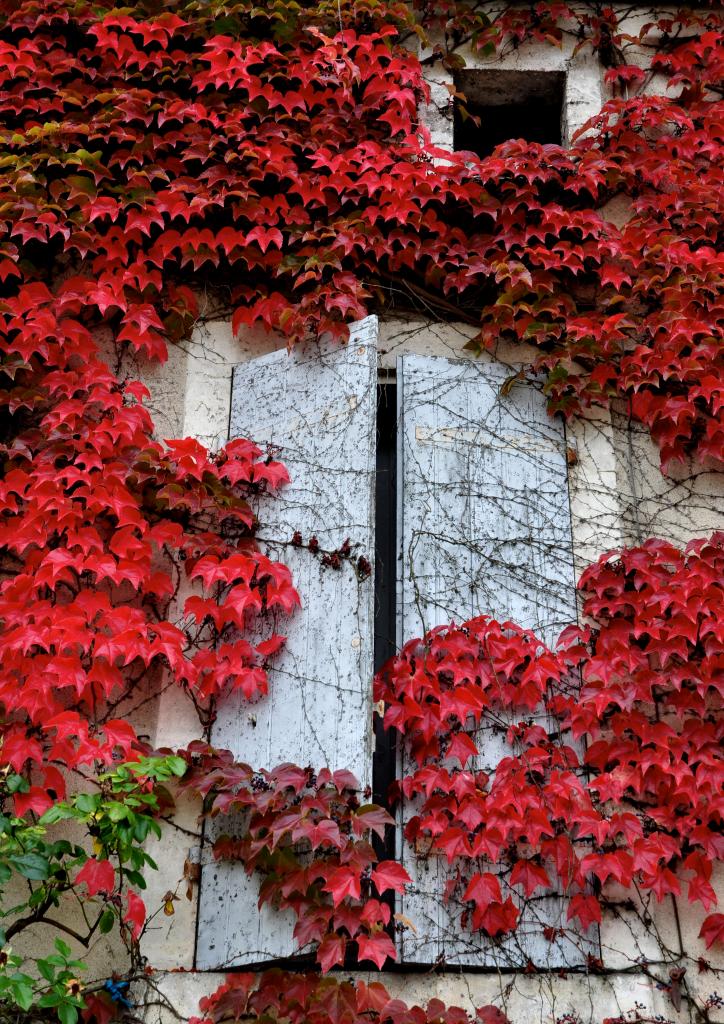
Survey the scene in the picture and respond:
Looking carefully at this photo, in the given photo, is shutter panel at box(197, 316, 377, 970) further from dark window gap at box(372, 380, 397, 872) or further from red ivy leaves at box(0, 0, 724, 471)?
dark window gap at box(372, 380, 397, 872)

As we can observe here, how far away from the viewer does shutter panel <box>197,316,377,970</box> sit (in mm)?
3646

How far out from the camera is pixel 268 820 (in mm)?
3607

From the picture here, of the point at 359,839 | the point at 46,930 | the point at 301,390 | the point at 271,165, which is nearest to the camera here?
the point at 359,839

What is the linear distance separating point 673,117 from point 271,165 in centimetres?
185

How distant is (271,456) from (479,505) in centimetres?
85

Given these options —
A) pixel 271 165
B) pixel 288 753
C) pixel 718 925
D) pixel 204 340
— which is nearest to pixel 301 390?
pixel 204 340

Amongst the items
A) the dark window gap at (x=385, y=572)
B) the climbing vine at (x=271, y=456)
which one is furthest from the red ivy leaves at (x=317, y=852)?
the dark window gap at (x=385, y=572)

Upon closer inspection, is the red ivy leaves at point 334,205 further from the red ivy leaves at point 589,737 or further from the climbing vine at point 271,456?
the red ivy leaves at point 589,737

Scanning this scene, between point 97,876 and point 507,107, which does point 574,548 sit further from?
point 507,107

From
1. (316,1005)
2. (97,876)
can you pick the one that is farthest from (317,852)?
(97,876)

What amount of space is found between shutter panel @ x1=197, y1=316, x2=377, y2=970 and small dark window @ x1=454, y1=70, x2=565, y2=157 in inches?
66.9

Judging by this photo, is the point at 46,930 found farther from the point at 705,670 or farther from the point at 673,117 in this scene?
the point at 673,117

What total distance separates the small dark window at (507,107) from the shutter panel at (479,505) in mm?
1586

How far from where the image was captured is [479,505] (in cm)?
425
